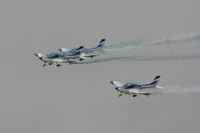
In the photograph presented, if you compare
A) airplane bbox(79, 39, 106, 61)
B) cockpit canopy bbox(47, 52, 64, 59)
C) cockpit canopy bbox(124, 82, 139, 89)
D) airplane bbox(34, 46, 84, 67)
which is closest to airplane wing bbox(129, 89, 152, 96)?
cockpit canopy bbox(124, 82, 139, 89)

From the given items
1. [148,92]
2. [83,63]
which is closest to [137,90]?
[148,92]

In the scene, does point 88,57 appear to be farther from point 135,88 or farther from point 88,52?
point 135,88

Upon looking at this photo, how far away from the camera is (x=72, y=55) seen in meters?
140

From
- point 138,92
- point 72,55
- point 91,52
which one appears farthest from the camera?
point 72,55

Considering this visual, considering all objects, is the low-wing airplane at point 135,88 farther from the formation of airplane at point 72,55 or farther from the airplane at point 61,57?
the airplane at point 61,57

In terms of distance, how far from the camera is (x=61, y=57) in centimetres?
14100

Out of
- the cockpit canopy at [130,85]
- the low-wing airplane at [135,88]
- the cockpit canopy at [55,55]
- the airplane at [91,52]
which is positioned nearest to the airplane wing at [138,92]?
the low-wing airplane at [135,88]

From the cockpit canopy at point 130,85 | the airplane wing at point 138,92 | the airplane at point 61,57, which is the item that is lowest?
the airplane wing at point 138,92

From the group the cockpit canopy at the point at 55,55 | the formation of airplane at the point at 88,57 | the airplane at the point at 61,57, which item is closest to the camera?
the formation of airplane at the point at 88,57

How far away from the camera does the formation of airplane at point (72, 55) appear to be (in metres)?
138


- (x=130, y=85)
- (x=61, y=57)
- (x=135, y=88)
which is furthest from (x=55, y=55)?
(x=135, y=88)

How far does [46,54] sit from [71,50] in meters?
4.72

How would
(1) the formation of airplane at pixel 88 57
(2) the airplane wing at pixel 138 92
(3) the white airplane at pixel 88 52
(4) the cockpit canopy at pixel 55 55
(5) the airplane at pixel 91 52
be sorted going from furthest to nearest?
(4) the cockpit canopy at pixel 55 55
(3) the white airplane at pixel 88 52
(5) the airplane at pixel 91 52
(1) the formation of airplane at pixel 88 57
(2) the airplane wing at pixel 138 92

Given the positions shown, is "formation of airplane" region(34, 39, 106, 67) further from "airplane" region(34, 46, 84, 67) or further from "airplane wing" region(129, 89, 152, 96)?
"airplane wing" region(129, 89, 152, 96)
